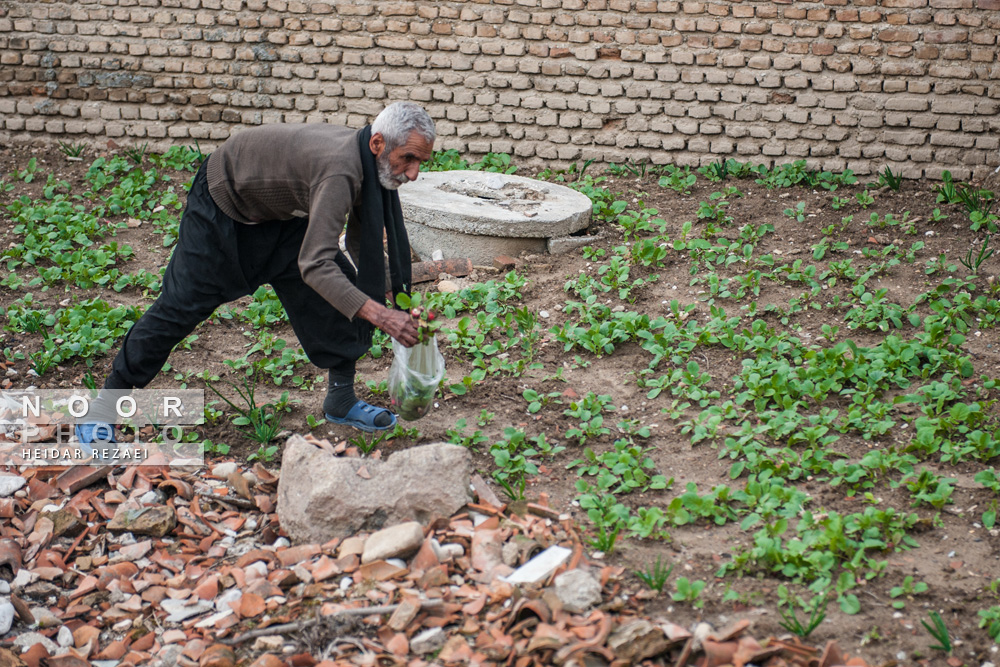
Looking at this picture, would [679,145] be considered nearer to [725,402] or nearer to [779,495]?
[725,402]

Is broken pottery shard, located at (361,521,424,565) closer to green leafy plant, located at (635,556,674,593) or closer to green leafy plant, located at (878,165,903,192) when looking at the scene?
green leafy plant, located at (635,556,674,593)

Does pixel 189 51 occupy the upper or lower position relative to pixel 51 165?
upper

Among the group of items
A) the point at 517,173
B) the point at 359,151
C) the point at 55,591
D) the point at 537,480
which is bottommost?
the point at 55,591

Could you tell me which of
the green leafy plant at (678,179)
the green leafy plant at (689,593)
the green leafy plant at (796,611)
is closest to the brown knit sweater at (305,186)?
the green leafy plant at (689,593)

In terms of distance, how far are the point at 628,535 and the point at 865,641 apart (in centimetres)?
85

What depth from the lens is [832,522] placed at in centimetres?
300

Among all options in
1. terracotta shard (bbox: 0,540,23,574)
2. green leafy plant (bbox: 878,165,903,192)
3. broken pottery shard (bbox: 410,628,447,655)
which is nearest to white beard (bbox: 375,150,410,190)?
broken pottery shard (bbox: 410,628,447,655)

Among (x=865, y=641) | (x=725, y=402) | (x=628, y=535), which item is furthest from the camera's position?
(x=725, y=402)

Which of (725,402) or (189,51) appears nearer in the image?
(725,402)

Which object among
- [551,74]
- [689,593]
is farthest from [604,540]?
[551,74]

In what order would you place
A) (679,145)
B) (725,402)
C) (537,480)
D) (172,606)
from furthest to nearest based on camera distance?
(679,145)
(725,402)
(537,480)
(172,606)

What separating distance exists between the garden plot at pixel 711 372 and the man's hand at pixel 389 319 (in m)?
0.33

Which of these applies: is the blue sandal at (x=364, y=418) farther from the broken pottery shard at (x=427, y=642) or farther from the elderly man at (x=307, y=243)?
the broken pottery shard at (x=427, y=642)

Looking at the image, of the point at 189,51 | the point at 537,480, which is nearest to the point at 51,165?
the point at 189,51
